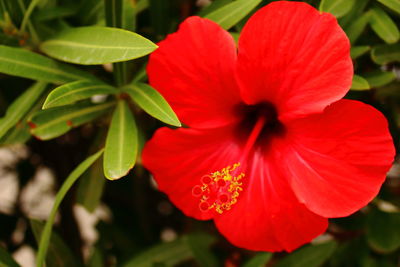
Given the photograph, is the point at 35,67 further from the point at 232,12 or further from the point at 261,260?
the point at 261,260

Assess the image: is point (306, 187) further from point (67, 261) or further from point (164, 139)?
point (67, 261)

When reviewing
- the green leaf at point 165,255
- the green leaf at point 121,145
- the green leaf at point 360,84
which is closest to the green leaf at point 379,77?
the green leaf at point 360,84

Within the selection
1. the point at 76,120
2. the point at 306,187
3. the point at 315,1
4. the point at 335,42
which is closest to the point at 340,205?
the point at 306,187

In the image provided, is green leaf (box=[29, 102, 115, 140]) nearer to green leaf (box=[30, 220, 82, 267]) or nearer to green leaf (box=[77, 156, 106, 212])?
green leaf (box=[77, 156, 106, 212])

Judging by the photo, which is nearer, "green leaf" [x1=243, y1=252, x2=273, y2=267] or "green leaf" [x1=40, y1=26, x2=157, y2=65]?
"green leaf" [x1=40, y1=26, x2=157, y2=65]

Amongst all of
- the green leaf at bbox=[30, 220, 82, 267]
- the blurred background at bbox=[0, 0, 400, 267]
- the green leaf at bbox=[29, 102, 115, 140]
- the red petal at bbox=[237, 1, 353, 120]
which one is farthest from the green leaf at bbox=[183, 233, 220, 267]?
the red petal at bbox=[237, 1, 353, 120]

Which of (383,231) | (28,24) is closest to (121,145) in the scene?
(28,24)
